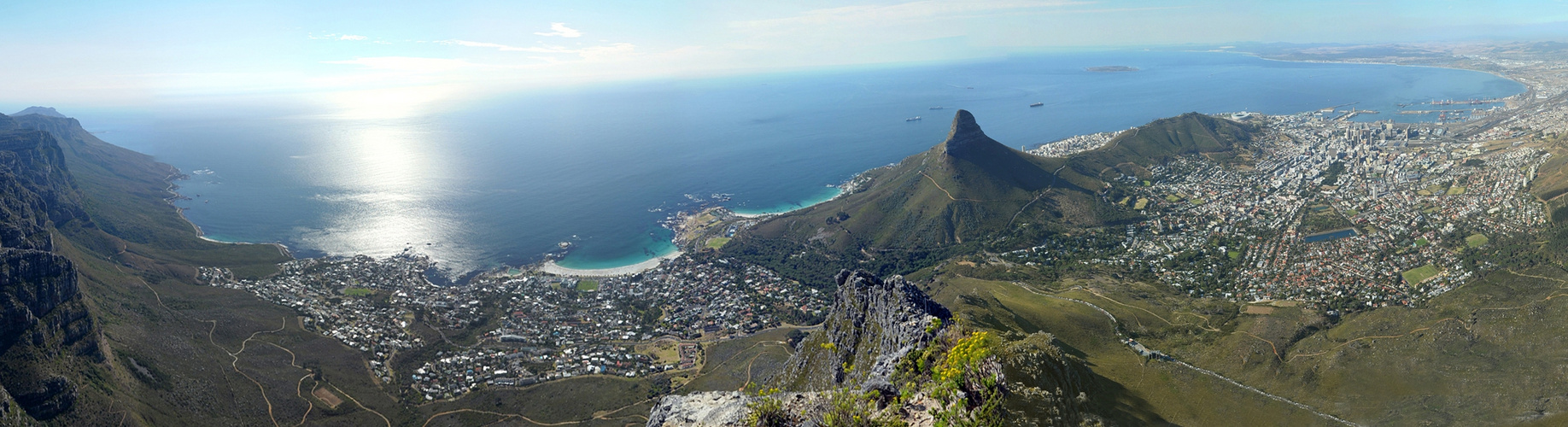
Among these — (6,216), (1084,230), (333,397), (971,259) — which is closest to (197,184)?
(6,216)

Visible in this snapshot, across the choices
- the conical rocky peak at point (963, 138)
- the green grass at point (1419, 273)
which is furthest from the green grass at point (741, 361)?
the green grass at point (1419, 273)

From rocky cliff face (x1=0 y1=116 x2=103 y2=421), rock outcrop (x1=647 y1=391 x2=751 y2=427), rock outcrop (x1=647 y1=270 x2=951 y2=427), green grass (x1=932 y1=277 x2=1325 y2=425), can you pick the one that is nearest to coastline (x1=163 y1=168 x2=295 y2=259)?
rocky cliff face (x1=0 y1=116 x2=103 y2=421)

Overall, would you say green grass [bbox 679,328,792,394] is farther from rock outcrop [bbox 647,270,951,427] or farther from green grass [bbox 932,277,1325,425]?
green grass [bbox 932,277,1325,425]

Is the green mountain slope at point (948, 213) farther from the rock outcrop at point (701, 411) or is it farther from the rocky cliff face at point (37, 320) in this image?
the rocky cliff face at point (37, 320)

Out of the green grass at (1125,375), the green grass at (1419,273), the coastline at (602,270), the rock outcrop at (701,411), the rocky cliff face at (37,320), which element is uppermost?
the rock outcrop at (701,411)

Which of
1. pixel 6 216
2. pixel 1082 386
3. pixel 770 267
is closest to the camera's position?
pixel 1082 386

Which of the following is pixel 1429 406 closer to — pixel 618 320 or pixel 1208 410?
pixel 1208 410

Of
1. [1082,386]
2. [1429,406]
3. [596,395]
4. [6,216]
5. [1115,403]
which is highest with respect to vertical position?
[6,216]
